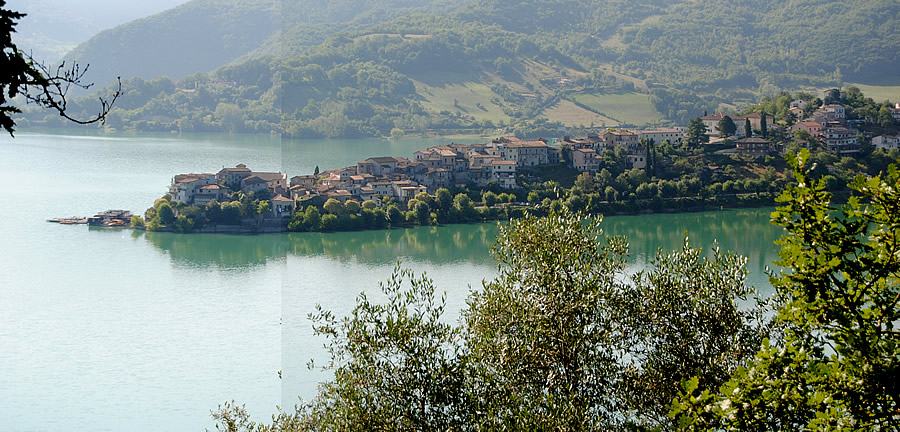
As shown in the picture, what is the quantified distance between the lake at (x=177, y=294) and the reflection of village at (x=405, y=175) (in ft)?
4.22

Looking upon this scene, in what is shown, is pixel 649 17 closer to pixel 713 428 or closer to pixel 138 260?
pixel 138 260

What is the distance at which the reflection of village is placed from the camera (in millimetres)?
14953

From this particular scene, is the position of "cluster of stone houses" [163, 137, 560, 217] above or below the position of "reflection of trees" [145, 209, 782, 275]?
above

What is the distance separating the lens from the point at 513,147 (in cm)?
1742

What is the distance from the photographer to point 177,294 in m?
10.7

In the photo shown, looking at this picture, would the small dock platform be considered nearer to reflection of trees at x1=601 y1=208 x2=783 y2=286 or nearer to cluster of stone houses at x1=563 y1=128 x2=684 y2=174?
reflection of trees at x1=601 y1=208 x2=783 y2=286

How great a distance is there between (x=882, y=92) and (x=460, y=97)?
1560 cm

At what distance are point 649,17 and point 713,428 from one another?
50.4 m

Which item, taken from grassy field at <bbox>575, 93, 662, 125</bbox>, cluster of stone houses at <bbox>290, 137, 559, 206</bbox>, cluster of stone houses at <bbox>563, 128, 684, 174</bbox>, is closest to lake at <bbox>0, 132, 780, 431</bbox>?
cluster of stone houses at <bbox>290, 137, 559, 206</bbox>

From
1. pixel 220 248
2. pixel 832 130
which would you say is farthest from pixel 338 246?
pixel 832 130

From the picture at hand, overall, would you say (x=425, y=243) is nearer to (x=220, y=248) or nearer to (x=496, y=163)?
(x=220, y=248)

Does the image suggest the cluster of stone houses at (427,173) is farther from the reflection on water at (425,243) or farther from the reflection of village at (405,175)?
the reflection on water at (425,243)

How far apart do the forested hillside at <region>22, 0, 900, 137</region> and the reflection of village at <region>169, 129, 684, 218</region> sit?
1057 centimetres

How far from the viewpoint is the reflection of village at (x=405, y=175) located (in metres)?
15.0
